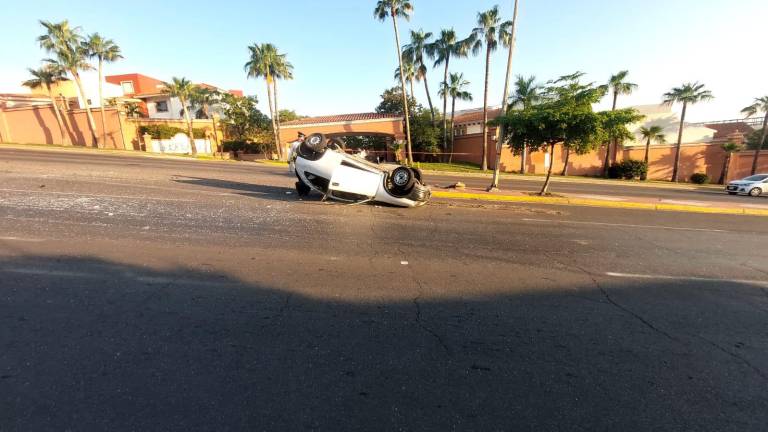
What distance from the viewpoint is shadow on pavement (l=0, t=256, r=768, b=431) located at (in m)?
2.05

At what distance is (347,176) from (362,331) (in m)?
6.19

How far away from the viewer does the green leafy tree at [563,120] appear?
12.2 metres

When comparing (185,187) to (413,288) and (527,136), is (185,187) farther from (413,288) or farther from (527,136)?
(527,136)

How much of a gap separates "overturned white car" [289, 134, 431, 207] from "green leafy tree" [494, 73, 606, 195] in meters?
6.97

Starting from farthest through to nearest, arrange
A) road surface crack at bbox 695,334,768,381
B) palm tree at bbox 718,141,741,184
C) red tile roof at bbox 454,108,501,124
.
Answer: red tile roof at bbox 454,108,501,124
palm tree at bbox 718,141,741,184
road surface crack at bbox 695,334,768,381

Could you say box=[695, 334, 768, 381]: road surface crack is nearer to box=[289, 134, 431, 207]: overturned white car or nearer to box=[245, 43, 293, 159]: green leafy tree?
box=[289, 134, 431, 207]: overturned white car

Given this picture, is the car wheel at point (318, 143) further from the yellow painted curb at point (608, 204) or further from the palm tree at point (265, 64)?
the palm tree at point (265, 64)

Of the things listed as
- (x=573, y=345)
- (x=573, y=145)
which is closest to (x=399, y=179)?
(x=573, y=345)

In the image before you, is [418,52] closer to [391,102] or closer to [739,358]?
[391,102]

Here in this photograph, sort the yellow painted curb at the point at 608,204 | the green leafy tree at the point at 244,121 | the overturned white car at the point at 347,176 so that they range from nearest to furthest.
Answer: the overturned white car at the point at 347,176
the yellow painted curb at the point at 608,204
the green leafy tree at the point at 244,121

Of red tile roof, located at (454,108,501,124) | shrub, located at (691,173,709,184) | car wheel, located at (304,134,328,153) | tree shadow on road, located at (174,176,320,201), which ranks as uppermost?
red tile roof, located at (454,108,501,124)

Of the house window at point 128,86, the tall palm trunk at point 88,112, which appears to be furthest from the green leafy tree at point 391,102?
the house window at point 128,86

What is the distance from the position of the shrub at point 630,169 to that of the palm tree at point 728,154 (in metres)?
8.07

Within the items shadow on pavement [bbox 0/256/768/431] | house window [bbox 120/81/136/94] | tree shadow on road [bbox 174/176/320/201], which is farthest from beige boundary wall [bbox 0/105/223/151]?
shadow on pavement [bbox 0/256/768/431]
